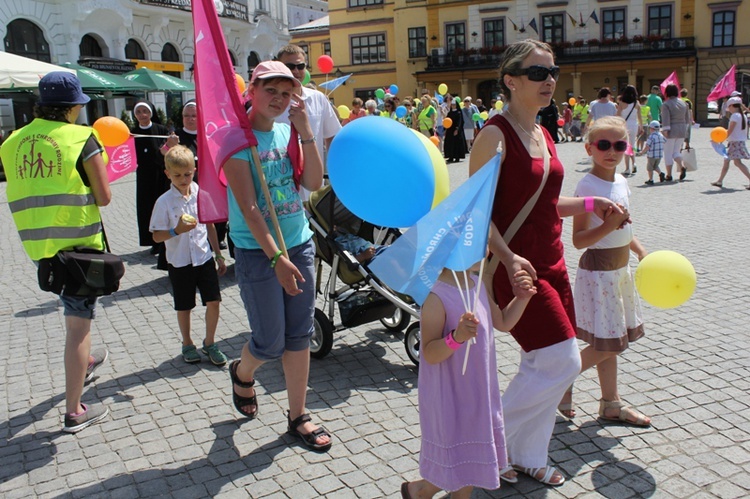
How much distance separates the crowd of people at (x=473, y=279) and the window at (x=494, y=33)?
43853 mm

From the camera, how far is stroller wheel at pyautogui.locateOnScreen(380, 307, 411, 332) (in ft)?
18.1

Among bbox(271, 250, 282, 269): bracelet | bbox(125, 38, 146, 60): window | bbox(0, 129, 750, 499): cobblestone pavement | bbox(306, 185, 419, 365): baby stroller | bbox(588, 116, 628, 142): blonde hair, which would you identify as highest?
bbox(125, 38, 146, 60): window

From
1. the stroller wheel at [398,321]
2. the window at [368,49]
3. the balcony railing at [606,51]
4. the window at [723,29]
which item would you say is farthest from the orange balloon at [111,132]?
the window at [368,49]

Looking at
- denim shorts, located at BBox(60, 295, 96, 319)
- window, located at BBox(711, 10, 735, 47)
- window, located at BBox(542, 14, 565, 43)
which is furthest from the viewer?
window, located at BBox(542, 14, 565, 43)

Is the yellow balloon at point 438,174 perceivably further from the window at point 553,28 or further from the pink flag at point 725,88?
the window at point 553,28

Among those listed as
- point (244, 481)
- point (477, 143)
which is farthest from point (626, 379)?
point (244, 481)

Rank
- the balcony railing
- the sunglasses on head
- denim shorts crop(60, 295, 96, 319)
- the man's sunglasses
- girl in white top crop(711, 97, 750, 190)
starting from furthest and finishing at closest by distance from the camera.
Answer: the balcony railing → girl in white top crop(711, 97, 750, 190) → the sunglasses on head → denim shorts crop(60, 295, 96, 319) → the man's sunglasses

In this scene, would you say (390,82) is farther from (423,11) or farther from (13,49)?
(13,49)

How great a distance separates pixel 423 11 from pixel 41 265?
46.6 m

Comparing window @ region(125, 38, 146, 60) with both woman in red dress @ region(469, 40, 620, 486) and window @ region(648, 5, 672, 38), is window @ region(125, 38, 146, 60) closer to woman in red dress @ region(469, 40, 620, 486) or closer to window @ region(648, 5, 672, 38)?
window @ region(648, 5, 672, 38)

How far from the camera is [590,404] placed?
411 cm

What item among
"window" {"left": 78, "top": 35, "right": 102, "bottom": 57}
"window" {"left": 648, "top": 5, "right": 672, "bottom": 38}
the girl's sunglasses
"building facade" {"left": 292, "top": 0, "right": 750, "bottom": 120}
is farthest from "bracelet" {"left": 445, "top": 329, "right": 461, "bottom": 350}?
"window" {"left": 648, "top": 5, "right": 672, "bottom": 38}

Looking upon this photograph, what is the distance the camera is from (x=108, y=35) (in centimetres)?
3241

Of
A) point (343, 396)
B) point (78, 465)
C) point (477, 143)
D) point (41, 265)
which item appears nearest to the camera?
point (477, 143)
